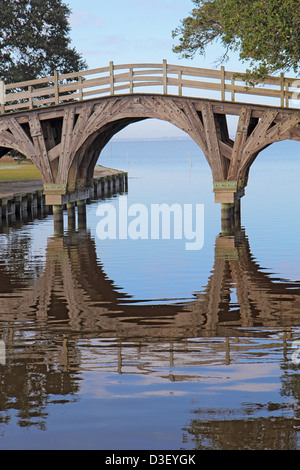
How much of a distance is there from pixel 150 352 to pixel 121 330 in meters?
1.84

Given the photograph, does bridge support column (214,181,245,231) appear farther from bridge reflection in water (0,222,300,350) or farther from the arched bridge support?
bridge reflection in water (0,222,300,350)

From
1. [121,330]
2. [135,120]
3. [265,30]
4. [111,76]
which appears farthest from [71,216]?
[121,330]

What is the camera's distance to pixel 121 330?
13312mm

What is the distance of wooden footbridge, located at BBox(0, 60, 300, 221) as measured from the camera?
93.0 feet

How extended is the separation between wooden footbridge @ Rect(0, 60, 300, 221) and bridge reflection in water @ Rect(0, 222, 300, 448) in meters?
8.41

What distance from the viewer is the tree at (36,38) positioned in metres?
49.9

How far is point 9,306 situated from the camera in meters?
16.4

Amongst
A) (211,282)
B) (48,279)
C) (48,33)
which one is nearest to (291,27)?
(211,282)

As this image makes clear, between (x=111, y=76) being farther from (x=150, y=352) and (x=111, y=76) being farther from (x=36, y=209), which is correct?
(x=150, y=352)

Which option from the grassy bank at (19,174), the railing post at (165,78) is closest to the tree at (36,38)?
the grassy bank at (19,174)

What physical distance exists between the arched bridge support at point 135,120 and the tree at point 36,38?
1710cm

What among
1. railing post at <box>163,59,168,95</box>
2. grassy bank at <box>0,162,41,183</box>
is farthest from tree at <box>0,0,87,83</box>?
railing post at <box>163,59,168,95</box>

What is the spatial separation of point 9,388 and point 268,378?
369 cm

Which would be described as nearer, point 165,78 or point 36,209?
point 165,78
